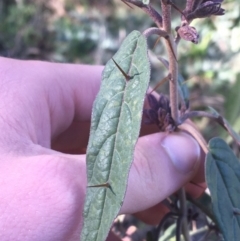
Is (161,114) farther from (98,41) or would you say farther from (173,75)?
(98,41)

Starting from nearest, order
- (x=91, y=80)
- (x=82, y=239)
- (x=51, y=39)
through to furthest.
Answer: (x=82, y=239) < (x=91, y=80) < (x=51, y=39)

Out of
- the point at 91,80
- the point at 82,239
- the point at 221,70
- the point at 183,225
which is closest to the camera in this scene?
the point at 82,239

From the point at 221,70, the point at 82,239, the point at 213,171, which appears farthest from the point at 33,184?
the point at 221,70

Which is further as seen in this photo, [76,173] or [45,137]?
[45,137]

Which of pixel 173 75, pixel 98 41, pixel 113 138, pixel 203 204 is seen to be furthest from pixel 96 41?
pixel 113 138

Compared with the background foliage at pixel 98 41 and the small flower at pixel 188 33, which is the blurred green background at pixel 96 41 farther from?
the small flower at pixel 188 33

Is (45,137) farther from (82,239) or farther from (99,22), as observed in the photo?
(99,22)

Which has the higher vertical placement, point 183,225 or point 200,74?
point 183,225
